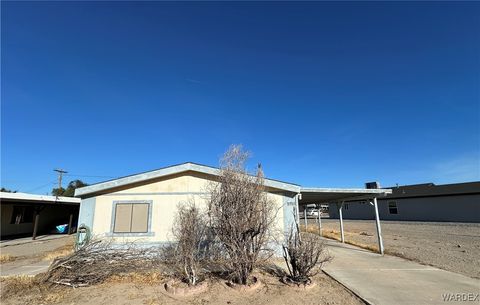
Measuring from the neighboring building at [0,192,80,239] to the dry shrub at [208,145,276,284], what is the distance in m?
14.4

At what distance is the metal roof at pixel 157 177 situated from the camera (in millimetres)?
10094

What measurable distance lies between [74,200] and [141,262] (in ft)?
50.1

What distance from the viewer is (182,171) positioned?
10.3 m

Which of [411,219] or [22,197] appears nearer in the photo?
[22,197]

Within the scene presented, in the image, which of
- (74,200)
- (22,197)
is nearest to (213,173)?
(22,197)

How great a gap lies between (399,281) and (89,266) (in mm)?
7747

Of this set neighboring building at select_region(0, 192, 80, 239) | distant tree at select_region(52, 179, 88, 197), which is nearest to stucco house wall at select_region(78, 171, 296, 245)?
neighboring building at select_region(0, 192, 80, 239)

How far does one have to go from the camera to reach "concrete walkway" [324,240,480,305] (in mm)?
5998

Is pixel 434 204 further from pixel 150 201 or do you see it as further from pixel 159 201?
pixel 150 201

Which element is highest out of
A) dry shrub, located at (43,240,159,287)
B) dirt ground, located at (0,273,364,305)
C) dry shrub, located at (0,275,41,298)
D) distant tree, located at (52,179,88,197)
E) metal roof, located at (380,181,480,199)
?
distant tree, located at (52,179,88,197)

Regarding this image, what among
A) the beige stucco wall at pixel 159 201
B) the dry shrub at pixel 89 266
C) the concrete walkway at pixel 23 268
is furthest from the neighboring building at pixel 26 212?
the dry shrub at pixel 89 266

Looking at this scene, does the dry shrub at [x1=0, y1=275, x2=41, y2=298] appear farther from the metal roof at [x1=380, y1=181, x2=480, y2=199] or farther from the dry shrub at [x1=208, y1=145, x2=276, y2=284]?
the metal roof at [x1=380, y1=181, x2=480, y2=199]

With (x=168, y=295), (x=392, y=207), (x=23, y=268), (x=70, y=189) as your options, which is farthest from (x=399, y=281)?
(x=70, y=189)

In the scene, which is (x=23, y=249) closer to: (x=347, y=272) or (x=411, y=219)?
(x=347, y=272)
